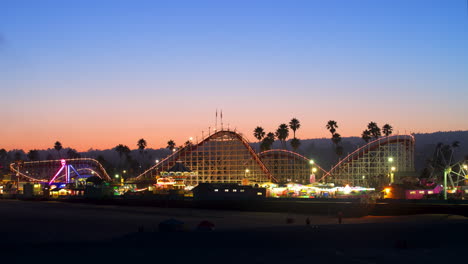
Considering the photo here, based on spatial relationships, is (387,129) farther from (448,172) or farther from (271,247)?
(271,247)

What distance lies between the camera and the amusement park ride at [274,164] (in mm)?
68125

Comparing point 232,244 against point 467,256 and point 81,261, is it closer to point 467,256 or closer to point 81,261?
point 81,261

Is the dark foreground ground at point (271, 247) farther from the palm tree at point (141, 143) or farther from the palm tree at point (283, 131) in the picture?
the palm tree at point (141, 143)

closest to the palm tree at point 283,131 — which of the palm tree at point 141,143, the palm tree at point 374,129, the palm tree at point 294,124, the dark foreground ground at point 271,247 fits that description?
the palm tree at point 294,124

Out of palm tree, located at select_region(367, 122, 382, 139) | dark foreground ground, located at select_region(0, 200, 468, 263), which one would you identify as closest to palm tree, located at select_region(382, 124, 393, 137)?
palm tree, located at select_region(367, 122, 382, 139)

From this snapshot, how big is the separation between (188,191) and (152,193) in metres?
5.84

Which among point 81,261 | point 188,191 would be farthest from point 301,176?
point 81,261

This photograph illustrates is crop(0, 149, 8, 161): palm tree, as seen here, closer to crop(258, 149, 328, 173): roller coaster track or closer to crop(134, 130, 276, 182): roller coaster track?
crop(134, 130, 276, 182): roller coaster track

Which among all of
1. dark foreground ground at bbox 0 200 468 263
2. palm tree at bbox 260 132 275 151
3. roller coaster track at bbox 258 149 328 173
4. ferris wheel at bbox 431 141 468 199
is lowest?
dark foreground ground at bbox 0 200 468 263

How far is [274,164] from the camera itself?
77.5m

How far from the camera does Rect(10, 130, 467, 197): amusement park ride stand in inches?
2682

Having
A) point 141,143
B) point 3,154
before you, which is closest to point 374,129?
point 141,143

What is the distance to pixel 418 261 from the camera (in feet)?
57.1

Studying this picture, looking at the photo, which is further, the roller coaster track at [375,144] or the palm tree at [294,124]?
the palm tree at [294,124]
